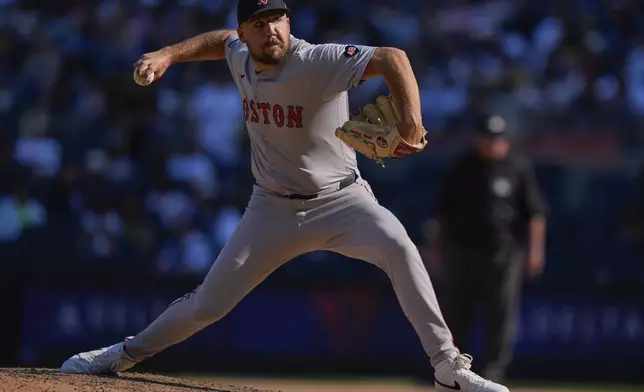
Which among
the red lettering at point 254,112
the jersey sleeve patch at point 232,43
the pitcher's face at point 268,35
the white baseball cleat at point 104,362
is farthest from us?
the white baseball cleat at point 104,362

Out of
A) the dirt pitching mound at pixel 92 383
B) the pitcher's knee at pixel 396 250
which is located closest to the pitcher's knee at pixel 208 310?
the dirt pitching mound at pixel 92 383

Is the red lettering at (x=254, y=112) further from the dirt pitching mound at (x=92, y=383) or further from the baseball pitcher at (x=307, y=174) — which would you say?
the dirt pitching mound at (x=92, y=383)

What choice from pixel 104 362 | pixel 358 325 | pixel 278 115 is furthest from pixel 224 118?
pixel 278 115

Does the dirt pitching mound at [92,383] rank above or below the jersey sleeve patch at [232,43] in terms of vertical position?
below

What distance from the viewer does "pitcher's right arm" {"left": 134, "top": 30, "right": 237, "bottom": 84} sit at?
521cm

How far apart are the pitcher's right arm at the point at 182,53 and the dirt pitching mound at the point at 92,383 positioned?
1479 millimetres

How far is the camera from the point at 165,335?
18.6 feet

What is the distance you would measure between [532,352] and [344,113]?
19.7 feet

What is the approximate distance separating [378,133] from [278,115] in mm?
523

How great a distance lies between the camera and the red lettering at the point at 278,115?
525 centimetres

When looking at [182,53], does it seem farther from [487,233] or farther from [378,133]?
[487,233]

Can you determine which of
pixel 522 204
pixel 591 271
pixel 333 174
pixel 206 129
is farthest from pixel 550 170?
pixel 333 174

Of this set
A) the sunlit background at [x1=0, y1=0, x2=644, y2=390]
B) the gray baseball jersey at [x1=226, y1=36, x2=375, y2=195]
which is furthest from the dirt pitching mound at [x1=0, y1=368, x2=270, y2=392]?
the sunlit background at [x1=0, y1=0, x2=644, y2=390]

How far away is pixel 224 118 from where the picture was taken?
11500mm
